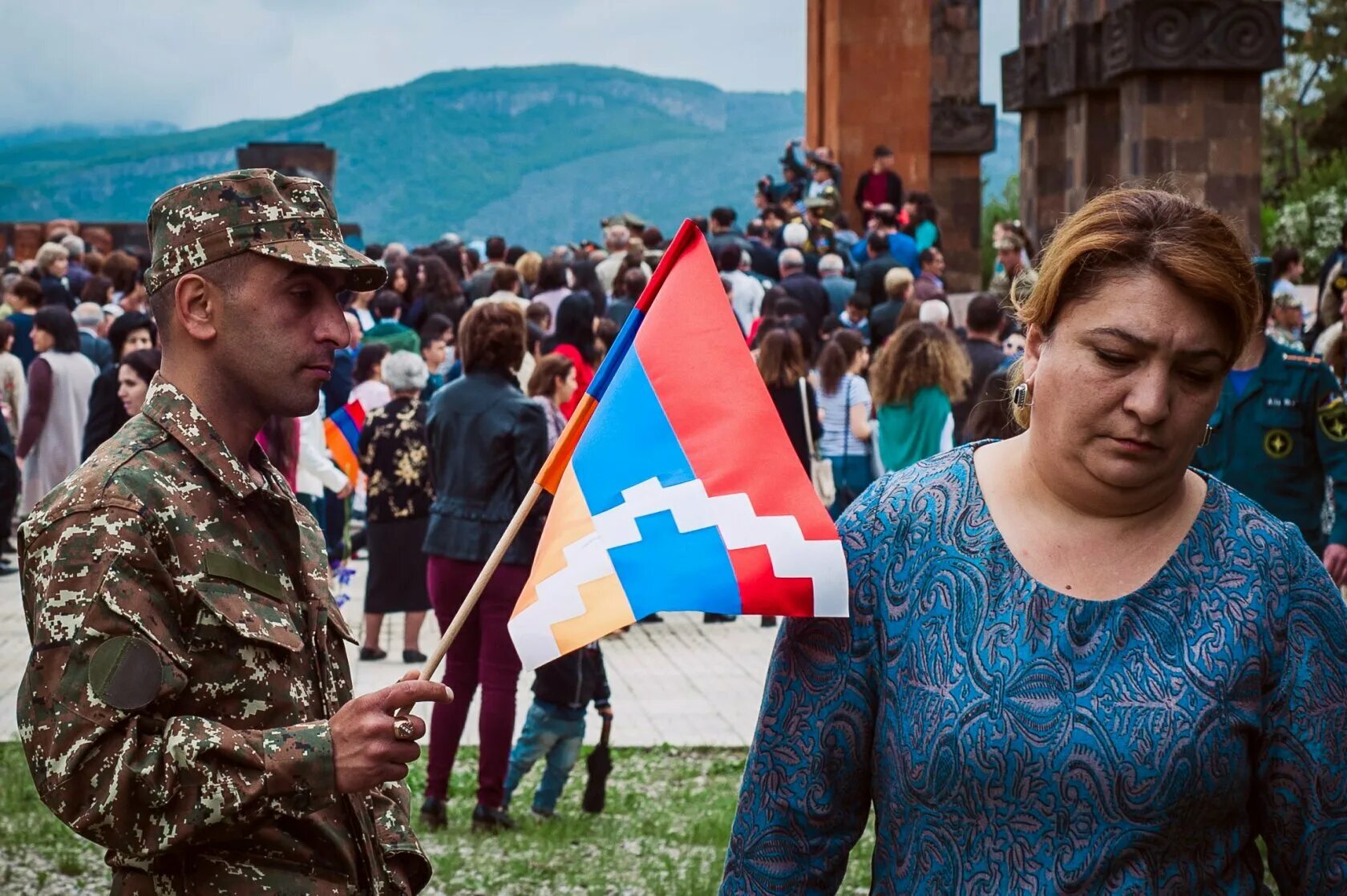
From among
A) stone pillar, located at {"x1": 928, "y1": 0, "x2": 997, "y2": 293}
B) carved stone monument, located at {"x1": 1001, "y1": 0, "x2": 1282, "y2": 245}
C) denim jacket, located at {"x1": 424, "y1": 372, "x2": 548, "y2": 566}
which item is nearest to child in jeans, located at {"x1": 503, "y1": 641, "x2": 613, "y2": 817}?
denim jacket, located at {"x1": 424, "y1": 372, "x2": 548, "y2": 566}

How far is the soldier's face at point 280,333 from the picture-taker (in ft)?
10.3

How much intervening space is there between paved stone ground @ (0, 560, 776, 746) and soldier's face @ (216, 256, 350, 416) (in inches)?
231

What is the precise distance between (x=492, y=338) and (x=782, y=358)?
14.9ft

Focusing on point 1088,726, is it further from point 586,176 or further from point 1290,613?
point 586,176

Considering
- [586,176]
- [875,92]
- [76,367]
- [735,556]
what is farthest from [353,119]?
[735,556]

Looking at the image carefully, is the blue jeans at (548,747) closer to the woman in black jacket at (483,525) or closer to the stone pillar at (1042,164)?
the woman in black jacket at (483,525)

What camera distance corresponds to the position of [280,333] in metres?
3.15

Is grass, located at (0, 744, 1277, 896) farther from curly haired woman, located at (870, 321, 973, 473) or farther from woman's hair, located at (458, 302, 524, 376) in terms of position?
curly haired woman, located at (870, 321, 973, 473)

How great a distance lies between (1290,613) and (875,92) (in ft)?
90.5

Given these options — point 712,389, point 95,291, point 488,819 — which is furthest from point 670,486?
point 95,291

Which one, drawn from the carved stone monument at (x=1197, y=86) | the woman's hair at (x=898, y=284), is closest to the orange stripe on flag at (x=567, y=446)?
the woman's hair at (x=898, y=284)

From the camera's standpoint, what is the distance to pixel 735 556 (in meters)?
3.09

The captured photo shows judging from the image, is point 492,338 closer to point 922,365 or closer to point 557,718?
point 557,718

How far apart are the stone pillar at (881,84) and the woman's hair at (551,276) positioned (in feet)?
45.4
